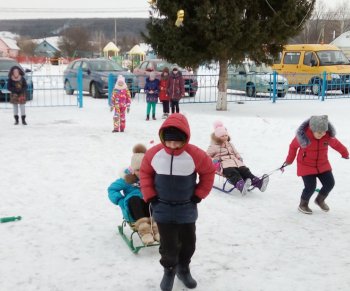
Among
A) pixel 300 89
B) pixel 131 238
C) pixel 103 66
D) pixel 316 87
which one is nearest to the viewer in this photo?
pixel 131 238

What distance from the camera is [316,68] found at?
2016 centimetres

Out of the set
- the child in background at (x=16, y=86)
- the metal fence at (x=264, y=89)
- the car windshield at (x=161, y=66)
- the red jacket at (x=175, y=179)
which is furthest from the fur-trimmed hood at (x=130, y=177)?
the car windshield at (x=161, y=66)

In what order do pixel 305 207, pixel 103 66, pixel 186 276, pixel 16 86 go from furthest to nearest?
pixel 103 66 → pixel 16 86 → pixel 305 207 → pixel 186 276

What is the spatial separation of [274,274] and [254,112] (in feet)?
39.2

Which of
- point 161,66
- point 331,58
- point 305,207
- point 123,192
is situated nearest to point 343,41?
point 331,58

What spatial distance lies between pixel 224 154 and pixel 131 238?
8.32 ft

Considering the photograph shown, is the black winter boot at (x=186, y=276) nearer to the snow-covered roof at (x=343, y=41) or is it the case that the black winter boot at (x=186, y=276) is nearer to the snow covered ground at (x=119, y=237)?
the snow covered ground at (x=119, y=237)

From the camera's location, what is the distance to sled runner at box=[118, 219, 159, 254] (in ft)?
14.5

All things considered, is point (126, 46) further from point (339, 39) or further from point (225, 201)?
point (225, 201)

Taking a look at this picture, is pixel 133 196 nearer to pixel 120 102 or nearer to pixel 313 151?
pixel 313 151

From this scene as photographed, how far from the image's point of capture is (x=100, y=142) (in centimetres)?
995

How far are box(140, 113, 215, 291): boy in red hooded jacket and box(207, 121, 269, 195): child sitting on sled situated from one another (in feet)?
8.94

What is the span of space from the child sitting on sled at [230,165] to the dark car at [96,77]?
38.5ft

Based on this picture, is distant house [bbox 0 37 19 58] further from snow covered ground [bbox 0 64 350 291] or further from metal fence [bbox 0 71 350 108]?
snow covered ground [bbox 0 64 350 291]
